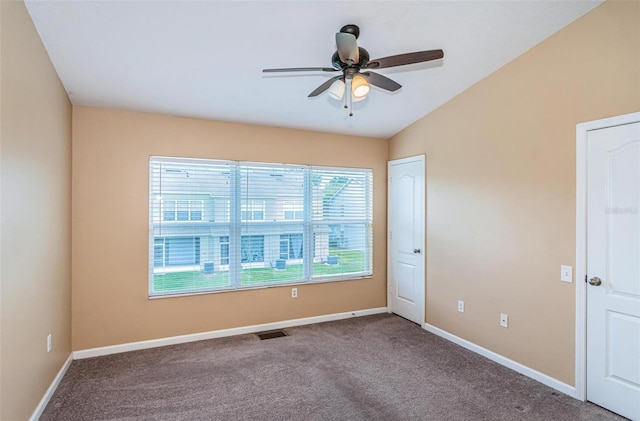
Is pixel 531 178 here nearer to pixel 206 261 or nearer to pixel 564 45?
pixel 564 45

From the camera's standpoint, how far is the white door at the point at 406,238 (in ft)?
14.4

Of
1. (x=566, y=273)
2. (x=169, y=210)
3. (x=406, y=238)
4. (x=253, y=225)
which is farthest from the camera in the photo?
(x=406, y=238)

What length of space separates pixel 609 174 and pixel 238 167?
138 inches

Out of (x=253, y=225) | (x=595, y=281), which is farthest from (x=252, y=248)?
(x=595, y=281)

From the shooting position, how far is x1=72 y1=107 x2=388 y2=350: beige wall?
3.47m

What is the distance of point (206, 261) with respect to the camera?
3980mm

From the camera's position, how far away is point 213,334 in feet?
13.0

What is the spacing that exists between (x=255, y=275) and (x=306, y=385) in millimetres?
1621

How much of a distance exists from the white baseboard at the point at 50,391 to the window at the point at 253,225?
0.96 meters

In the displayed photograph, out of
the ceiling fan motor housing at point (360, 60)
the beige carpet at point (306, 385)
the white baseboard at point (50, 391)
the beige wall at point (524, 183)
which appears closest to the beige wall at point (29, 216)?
the white baseboard at point (50, 391)

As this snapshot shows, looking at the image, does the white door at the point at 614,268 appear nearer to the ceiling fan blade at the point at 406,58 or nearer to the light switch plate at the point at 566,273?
the light switch plate at the point at 566,273

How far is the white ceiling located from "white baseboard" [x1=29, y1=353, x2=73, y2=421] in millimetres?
2497

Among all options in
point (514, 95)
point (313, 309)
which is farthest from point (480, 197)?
point (313, 309)

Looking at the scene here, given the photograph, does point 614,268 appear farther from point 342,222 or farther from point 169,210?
point 169,210
